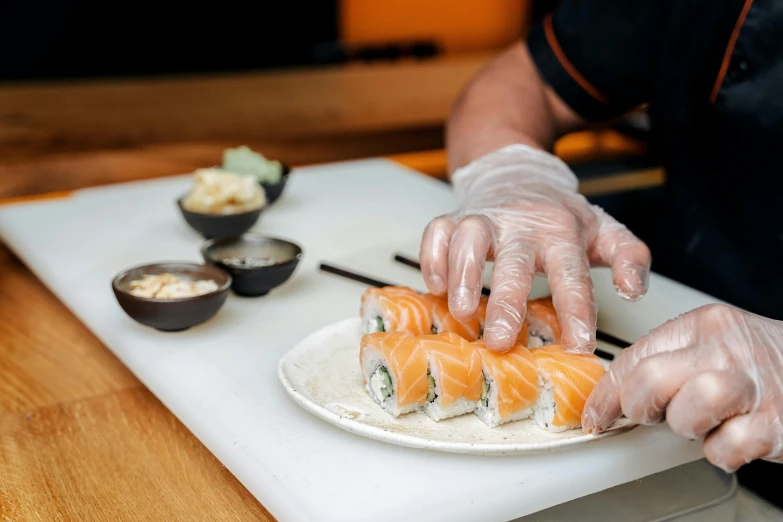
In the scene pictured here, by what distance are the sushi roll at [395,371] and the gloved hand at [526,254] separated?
11 cm

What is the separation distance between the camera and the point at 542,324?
138 centimetres

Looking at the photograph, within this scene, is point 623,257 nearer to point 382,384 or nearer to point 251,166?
point 382,384

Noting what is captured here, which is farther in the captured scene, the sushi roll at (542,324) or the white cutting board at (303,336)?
the sushi roll at (542,324)

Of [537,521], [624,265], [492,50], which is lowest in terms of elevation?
[492,50]

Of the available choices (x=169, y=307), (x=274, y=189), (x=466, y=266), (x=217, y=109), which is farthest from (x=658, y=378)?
(x=217, y=109)

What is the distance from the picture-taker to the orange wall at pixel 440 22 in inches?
198

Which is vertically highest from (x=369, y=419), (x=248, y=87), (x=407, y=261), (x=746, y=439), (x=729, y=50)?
(x=729, y=50)

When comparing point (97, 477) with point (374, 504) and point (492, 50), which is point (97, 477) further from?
point (492, 50)

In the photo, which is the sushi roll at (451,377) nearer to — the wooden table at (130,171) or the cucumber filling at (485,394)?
the cucumber filling at (485,394)

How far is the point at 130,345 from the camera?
146 centimetres

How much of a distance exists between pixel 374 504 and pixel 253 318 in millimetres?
606

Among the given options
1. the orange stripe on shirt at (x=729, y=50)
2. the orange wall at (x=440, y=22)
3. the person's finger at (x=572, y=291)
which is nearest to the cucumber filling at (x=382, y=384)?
the person's finger at (x=572, y=291)

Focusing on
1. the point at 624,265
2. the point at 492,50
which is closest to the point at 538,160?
the point at 624,265

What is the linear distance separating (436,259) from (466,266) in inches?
2.6
